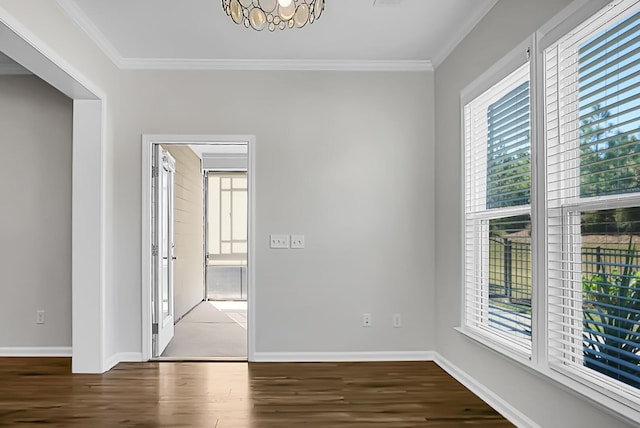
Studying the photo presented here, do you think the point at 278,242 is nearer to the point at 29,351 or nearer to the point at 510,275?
the point at 510,275

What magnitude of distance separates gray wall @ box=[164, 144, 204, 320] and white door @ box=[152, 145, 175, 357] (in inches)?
49.1

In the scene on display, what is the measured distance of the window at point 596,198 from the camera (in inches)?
81.3

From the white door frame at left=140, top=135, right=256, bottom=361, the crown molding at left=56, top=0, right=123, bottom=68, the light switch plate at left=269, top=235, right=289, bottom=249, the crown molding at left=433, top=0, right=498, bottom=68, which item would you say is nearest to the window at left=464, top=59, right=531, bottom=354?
the crown molding at left=433, top=0, right=498, bottom=68

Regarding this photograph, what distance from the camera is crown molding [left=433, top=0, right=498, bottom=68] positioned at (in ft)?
11.2

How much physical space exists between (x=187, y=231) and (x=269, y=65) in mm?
3770

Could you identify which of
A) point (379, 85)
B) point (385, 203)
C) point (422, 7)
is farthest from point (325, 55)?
point (385, 203)

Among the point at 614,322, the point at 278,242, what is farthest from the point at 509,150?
the point at 278,242

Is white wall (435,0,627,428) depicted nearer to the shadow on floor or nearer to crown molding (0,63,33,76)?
the shadow on floor

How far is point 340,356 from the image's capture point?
4547 mm

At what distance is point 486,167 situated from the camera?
3607 mm

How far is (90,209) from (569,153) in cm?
358

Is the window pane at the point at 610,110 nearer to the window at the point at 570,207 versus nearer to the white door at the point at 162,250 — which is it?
the window at the point at 570,207

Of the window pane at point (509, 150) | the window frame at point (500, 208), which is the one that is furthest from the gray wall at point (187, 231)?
the window pane at point (509, 150)

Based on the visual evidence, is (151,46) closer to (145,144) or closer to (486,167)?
(145,144)
